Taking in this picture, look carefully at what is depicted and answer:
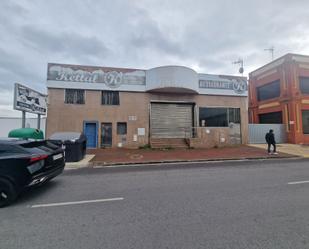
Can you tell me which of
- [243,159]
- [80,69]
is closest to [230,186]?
[243,159]

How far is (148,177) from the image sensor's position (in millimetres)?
6750

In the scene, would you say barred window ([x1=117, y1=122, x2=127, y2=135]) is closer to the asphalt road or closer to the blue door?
the blue door

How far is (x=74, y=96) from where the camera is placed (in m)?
15.9

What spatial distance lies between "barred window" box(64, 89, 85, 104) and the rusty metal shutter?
628 centimetres

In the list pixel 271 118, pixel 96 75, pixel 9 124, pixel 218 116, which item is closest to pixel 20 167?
pixel 96 75

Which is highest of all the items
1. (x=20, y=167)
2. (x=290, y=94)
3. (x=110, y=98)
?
(x=290, y=94)

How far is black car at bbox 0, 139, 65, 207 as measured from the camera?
166 inches

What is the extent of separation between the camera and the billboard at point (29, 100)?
39.1ft

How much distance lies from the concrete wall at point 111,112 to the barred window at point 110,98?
343 mm

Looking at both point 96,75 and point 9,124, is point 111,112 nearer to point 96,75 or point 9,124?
point 96,75

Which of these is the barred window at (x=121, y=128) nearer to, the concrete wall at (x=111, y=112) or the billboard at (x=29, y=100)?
the concrete wall at (x=111, y=112)

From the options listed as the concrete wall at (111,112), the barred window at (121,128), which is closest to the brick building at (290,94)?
the concrete wall at (111,112)

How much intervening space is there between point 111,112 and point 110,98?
1288 mm

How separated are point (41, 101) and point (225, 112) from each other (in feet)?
53.5
